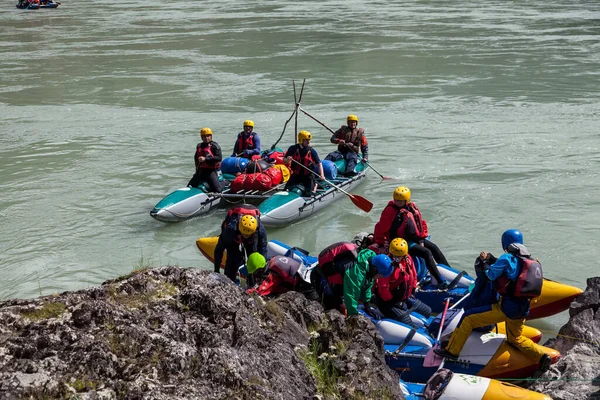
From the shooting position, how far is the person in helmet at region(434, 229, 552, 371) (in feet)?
19.2

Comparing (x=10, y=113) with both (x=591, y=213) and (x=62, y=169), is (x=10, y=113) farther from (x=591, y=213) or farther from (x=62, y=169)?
(x=591, y=213)

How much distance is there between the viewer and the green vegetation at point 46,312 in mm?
4087

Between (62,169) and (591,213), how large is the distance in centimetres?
1049

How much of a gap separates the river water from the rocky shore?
167 inches

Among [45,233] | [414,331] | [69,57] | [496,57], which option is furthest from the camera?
[69,57]

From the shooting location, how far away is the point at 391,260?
23.1 feet

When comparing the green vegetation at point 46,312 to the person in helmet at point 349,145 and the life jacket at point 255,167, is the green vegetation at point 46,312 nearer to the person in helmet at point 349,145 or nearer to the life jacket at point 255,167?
the life jacket at point 255,167

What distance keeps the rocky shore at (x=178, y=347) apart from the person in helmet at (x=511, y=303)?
37.3 inches

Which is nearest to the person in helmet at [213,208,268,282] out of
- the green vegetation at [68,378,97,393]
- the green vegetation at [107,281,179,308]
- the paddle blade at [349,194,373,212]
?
the green vegetation at [107,281,179,308]

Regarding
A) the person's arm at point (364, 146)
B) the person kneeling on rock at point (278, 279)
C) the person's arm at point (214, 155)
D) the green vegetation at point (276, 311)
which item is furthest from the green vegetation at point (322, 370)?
the person's arm at point (364, 146)

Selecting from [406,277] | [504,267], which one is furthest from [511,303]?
[406,277]

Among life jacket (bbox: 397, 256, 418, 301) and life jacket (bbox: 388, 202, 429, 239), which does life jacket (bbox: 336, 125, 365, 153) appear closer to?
life jacket (bbox: 388, 202, 429, 239)

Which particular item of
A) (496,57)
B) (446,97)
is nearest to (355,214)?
(446,97)

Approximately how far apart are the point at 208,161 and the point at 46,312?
772 centimetres
